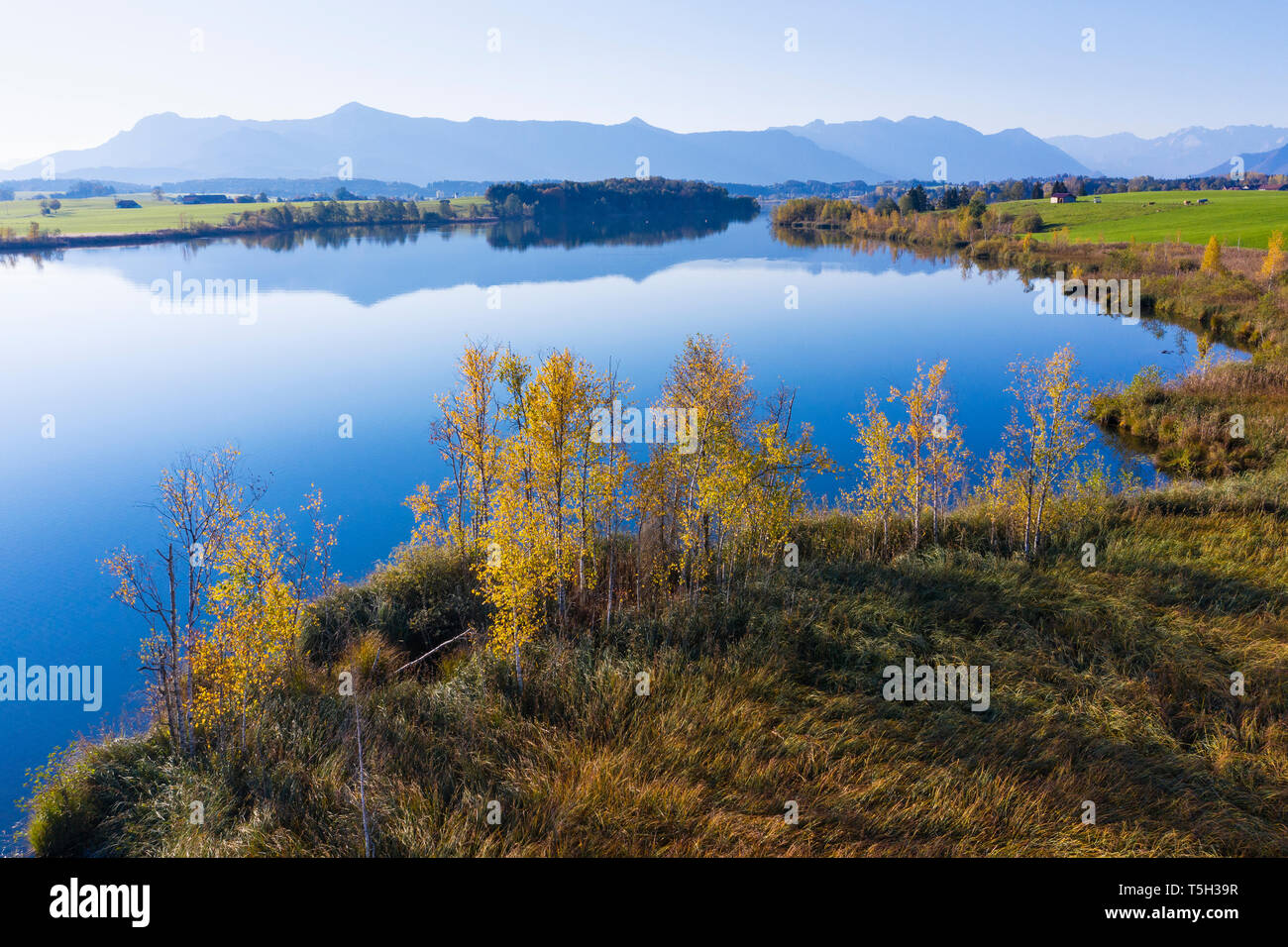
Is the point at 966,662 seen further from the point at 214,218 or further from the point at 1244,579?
the point at 214,218

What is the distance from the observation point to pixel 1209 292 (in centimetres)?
6569

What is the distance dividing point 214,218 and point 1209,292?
182 metres

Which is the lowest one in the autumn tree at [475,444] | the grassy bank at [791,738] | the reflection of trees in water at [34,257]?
the grassy bank at [791,738]

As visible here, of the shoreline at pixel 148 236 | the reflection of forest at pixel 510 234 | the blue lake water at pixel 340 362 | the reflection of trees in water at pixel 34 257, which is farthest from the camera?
the reflection of forest at pixel 510 234

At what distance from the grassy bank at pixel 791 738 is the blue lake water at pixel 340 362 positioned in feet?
26.9

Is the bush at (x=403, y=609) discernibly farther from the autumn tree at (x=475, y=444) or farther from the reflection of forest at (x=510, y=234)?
the reflection of forest at (x=510, y=234)

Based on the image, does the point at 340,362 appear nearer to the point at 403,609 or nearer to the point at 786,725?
the point at 403,609

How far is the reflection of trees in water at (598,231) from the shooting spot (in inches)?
5605

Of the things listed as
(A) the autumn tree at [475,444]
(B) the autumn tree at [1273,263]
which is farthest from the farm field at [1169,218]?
(A) the autumn tree at [475,444]

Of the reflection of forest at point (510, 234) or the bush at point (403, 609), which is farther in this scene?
the reflection of forest at point (510, 234)

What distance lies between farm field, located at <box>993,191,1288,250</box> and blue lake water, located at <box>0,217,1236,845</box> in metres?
23.4

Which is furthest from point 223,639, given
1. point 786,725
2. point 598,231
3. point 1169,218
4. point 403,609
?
point 598,231

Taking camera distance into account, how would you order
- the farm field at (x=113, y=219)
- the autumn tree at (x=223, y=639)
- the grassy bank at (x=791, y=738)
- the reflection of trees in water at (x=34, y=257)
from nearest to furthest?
the grassy bank at (x=791, y=738) → the autumn tree at (x=223, y=639) → the reflection of trees in water at (x=34, y=257) → the farm field at (x=113, y=219)

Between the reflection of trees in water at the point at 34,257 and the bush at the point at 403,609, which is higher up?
the reflection of trees in water at the point at 34,257
